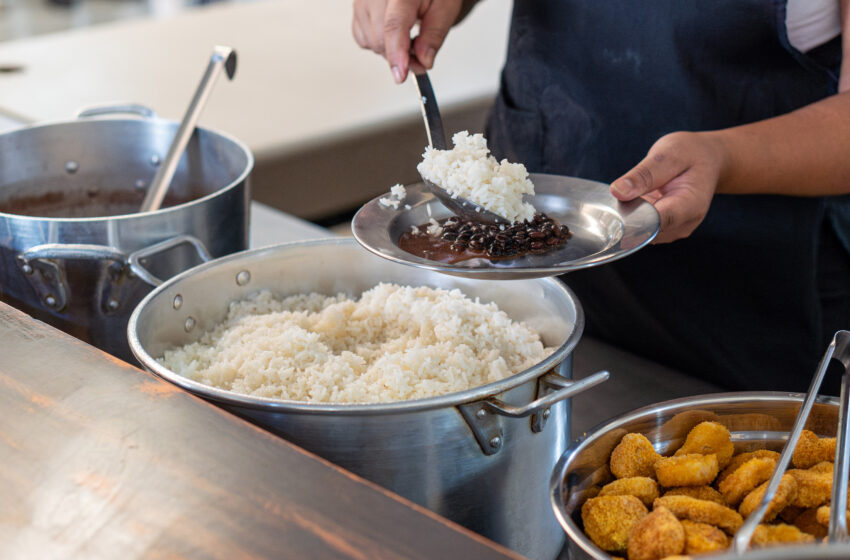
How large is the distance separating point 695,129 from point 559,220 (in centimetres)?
40

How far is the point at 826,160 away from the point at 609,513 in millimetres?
670

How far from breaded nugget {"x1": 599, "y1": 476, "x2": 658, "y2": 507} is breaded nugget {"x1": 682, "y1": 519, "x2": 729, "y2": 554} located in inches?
2.4

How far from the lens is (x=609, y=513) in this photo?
649 mm

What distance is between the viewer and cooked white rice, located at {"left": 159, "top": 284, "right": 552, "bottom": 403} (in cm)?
88

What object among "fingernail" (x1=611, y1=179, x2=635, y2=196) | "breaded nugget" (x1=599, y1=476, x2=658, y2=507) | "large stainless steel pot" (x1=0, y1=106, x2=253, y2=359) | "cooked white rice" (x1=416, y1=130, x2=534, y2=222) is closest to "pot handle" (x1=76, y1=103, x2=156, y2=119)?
"large stainless steel pot" (x1=0, y1=106, x2=253, y2=359)

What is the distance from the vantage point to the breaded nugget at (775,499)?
0.63m

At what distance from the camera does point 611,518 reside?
2.11 feet

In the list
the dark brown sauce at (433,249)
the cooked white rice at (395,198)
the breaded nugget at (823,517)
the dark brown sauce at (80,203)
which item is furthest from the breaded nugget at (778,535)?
the dark brown sauce at (80,203)

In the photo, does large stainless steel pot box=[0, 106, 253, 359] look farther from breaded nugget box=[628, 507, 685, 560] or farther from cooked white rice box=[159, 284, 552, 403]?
breaded nugget box=[628, 507, 685, 560]

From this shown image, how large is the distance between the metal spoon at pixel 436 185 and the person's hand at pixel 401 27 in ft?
0.08

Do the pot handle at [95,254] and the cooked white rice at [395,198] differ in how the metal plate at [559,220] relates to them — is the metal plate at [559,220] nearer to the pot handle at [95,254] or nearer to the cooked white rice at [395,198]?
the cooked white rice at [395,198]

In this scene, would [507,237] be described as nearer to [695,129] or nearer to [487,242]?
[487,242]

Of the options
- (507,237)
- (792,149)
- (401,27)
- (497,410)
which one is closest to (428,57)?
(401,27)

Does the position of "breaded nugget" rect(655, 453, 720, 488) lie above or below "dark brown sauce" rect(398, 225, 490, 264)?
below
